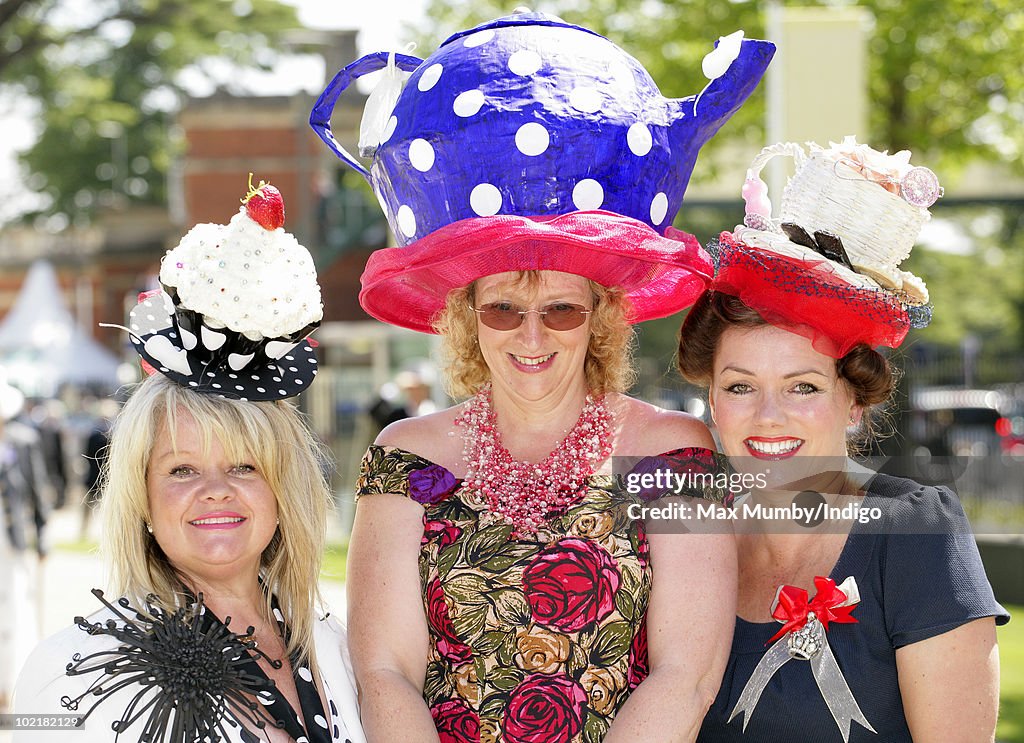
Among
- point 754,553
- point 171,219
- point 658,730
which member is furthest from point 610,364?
point 171,219

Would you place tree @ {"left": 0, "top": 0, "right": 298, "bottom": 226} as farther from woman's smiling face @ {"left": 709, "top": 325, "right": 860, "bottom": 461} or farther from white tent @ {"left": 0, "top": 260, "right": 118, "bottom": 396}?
woman's smiling face @ {"left": 709, "top": 325, "right": 860, "bottom": 461}

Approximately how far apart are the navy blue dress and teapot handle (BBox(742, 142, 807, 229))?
29.2 inches

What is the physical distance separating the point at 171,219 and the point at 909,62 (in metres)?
25.9

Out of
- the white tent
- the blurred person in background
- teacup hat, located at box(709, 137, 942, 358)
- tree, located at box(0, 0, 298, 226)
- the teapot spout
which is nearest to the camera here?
teacup hat, located at box(709, 137, 942, 358)

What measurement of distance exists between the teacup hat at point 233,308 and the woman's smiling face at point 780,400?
102 centimetres

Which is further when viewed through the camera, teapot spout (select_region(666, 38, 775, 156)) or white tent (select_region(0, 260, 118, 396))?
white tent (select_region(0, 260, 118, 396))

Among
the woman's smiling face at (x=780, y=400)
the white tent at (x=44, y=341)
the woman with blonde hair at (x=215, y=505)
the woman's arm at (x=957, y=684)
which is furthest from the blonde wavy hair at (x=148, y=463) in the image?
the white tent at (x=44, y=341)

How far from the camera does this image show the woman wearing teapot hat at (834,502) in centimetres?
245

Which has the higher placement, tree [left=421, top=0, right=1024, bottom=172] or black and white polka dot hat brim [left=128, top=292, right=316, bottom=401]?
tree [left=421, top=0, right=1024, bottom=172]

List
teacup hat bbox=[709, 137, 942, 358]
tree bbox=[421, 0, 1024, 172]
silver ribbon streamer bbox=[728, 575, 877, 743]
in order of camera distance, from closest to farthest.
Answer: silver ribbon streamer bbox=[728, 575, 877, 743], teacup hat bbox=[709, 137, 942, 358], tree bbox=[421, 0, 1024, 172]

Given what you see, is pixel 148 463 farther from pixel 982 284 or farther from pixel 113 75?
pixel 982 284

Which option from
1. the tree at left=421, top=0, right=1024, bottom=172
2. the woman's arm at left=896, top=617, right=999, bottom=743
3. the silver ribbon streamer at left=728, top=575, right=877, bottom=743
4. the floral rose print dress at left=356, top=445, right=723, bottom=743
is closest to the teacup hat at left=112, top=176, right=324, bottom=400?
the floral rose print dress at left=356, top=445, right=723, bottom=743

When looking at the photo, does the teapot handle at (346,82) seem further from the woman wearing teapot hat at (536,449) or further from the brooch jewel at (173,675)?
the brooch jewel at (173,675)

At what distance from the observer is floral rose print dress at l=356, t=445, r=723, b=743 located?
255cm
